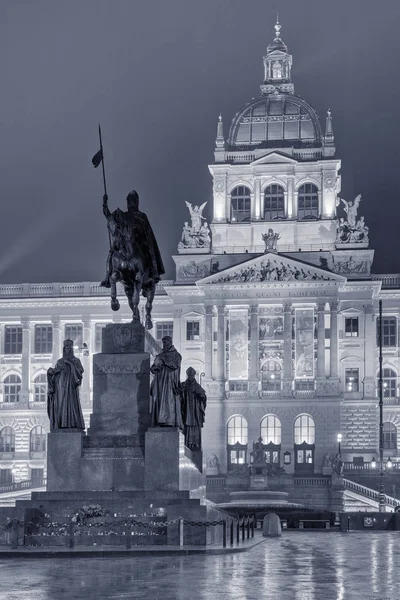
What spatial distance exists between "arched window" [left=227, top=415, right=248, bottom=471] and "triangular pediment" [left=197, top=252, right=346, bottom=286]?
35.5 ft

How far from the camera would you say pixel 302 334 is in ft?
331

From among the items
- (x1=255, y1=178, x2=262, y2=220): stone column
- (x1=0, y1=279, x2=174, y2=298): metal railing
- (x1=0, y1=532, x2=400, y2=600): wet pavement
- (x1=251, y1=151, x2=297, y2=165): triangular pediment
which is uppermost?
(x1=251, y1=151, x2=297, y2=165): triangular pediment

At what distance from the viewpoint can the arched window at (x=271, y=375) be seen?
100m

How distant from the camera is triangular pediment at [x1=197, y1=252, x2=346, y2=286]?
9944cm

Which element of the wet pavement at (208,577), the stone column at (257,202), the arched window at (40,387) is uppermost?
the stone column at (257,202)

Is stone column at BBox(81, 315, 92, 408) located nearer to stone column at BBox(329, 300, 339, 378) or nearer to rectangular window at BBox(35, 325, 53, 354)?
rectangular window at BBox(35, 325, 53, 354)

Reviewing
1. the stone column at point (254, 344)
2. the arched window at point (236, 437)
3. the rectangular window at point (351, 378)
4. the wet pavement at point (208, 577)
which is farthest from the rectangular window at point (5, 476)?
the wet pavement at point (208, 577)

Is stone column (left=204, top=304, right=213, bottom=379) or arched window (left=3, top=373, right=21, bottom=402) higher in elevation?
stone column (left=204, top=304, right=213, bottom=379)

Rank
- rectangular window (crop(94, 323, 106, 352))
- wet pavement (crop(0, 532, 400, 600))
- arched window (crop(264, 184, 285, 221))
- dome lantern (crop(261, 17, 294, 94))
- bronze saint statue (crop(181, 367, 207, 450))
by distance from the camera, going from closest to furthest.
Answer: wet pavement (crop(0, 532, 400, 600)), bronze saint statue (crop(181, 367, 207, 450)), rectangular window (crop(94, 323, 106, 352)), arched window (crop(264, 184, 285, 221)), dome lantern (crop(261, 17, 294, 94))

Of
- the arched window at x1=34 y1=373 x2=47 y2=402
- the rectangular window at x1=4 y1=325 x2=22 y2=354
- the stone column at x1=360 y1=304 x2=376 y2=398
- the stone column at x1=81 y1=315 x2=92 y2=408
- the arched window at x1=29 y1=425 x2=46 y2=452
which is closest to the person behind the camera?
the stone column at x1=360 y1=304 x2=376 y2=398

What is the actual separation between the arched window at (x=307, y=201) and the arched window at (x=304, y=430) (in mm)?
18454

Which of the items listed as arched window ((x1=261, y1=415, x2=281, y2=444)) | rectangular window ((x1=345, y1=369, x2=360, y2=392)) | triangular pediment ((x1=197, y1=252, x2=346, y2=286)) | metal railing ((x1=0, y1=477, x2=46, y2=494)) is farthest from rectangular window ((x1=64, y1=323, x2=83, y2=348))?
metal railing ((x1=0, y1=477, x2=46, y2=494))

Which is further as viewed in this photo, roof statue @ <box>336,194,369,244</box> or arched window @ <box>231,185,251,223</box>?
arched window @ <box>231,185,251,223</box>

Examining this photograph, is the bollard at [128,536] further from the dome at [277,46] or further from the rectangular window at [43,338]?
the dome at [277,46]
